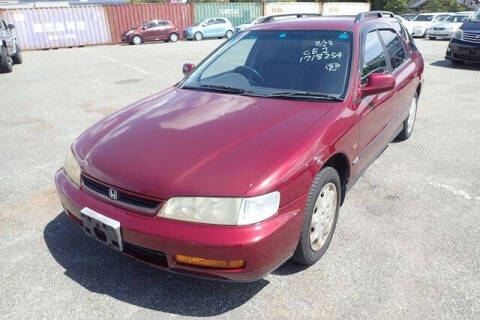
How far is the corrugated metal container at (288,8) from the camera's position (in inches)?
1212

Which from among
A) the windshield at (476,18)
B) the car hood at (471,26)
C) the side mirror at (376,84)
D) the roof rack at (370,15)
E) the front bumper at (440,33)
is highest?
the roof rack at (370,15)

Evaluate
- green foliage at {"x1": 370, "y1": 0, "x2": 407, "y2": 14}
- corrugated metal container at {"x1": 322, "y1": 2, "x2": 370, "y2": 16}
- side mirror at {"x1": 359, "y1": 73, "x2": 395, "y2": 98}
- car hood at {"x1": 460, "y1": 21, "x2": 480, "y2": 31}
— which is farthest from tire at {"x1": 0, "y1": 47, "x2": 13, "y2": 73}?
green foliage at {"x1": 370, "y1": 0, "x2": 407, "y2": 14}

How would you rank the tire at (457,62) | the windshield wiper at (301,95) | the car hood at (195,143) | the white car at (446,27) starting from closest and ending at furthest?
the car hood at (195,143) < the windshield wiper at (301,95) < the tire at (457,62) < the white car at (446,27)

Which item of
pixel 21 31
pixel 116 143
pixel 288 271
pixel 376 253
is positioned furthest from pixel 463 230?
pixel 21 31

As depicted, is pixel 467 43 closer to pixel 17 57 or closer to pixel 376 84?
pixel 376 84

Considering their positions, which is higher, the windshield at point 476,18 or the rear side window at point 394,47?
the rear side window at point 394,47

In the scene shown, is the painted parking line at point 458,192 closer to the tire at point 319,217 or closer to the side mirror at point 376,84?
the side mirror at point 376,84

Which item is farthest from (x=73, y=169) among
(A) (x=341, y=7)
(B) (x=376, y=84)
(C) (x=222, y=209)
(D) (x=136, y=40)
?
(A) (x=341, y=7)

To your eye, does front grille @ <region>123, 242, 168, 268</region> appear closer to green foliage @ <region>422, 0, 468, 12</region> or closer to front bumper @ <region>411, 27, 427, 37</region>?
front bumper @ <region>411, 27, 427, 37</region>

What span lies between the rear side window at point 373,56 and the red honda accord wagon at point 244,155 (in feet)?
0.08

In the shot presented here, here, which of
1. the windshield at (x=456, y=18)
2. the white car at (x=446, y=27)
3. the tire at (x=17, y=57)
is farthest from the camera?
the windshield at (x=456, y=18)

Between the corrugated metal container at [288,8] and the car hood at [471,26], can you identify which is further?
the corrugated metal container at [288,8]

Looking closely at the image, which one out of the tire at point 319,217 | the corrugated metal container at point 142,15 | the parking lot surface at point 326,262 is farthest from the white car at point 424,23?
the tire at point 319,217

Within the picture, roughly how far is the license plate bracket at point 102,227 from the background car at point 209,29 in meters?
24.0
